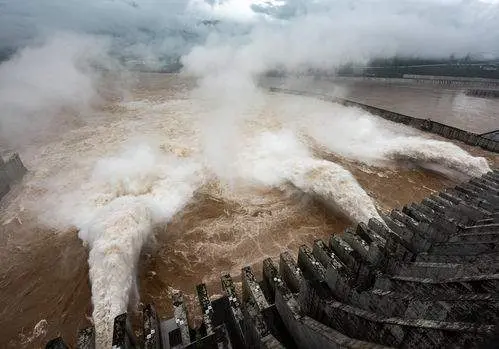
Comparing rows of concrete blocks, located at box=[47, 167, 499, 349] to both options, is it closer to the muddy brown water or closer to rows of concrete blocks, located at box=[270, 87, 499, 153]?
the muddy brown water

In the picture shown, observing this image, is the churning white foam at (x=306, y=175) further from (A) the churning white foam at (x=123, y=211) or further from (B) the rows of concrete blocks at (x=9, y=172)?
(B) the rows of concrete blocks at (x=9, y=172)

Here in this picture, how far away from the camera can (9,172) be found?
17953 millimetres

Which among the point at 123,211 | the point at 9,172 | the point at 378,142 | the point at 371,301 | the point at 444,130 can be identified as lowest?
the point at 9,172

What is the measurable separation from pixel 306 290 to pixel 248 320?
41.7 inches

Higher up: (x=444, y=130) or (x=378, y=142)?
(x=444, y=130)

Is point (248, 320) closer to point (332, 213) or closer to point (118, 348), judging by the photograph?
point (118, 348)

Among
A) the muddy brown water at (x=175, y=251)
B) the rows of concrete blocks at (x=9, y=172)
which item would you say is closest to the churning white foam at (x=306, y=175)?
the muddy brown water at (x=175, y=251)

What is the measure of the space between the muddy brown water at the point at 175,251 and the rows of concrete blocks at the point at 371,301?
4566 millimetres

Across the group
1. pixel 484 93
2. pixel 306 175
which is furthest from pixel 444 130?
pixel 484 93

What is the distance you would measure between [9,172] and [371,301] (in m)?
21.2

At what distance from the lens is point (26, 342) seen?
8961 mm

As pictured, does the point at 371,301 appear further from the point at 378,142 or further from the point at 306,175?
the point at 378,142

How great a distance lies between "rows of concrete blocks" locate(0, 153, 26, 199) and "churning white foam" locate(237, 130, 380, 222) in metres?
13.7

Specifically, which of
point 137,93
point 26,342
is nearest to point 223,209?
point 26,342
